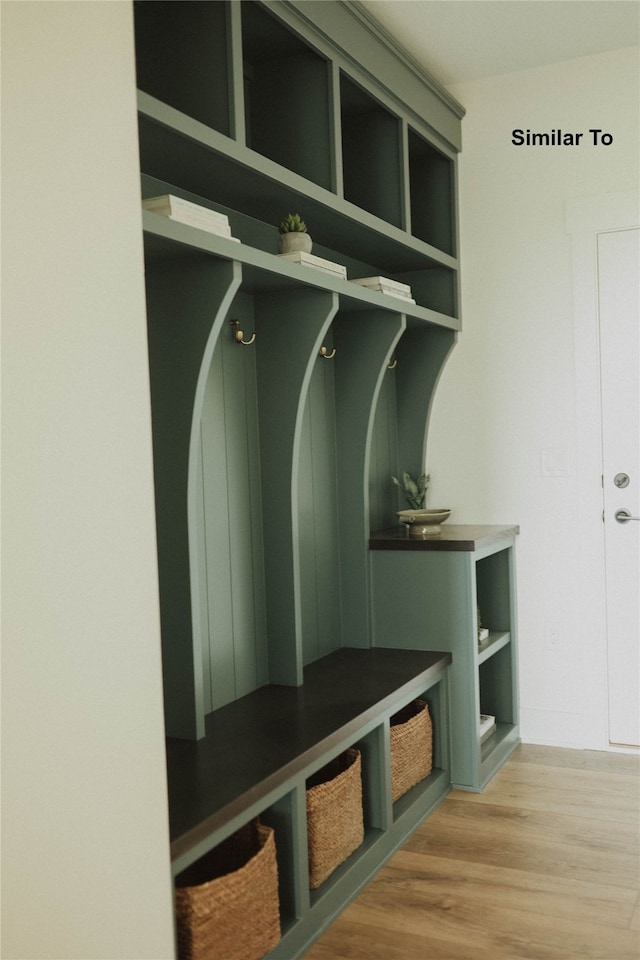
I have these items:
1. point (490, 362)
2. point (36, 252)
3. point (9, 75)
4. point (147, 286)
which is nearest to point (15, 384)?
point (36, 252)

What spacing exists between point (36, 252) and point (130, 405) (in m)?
0.30

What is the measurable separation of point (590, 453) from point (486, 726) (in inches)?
49.6

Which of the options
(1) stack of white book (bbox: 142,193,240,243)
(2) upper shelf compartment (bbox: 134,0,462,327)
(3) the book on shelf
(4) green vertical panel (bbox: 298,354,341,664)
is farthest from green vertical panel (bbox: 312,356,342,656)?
(1) stack of white book (bbox: 142,193,240,243)

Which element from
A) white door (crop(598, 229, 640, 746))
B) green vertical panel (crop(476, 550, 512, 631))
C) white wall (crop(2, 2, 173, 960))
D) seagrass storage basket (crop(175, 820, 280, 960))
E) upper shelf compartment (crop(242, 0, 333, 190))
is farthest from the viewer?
green vertical panel (crop(476, 550, 512, 631))

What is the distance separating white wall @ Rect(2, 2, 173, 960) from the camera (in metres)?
1.41

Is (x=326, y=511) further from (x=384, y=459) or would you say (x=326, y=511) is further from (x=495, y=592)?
(x=495, y=592)

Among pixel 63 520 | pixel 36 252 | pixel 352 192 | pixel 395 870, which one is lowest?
pixel 395 870

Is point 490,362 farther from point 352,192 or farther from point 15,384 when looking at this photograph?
point 15,384

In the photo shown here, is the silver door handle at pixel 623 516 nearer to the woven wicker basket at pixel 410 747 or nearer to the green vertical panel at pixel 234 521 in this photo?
the woven wicker basket at pixel 410 747

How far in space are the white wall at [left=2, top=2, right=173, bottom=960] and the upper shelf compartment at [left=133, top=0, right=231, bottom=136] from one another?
895mm

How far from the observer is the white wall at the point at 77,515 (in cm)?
141

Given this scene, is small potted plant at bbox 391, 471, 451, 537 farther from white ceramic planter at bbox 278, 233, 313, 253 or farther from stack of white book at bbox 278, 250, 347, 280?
white ceramic planter at bbox 278, 233, 313, 253

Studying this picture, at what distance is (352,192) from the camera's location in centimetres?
366

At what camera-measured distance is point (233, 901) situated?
6.89 feet
